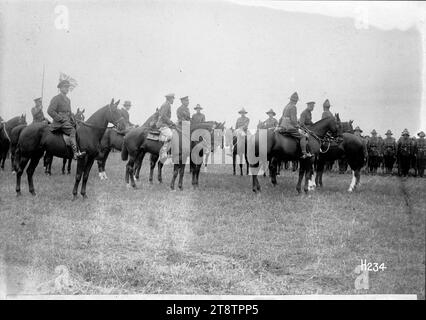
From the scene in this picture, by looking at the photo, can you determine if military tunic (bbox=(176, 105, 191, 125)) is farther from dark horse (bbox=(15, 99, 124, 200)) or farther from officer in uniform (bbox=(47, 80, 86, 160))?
officer in uniform (bbox=(47, 80, 86, 160))

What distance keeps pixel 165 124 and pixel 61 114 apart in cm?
356

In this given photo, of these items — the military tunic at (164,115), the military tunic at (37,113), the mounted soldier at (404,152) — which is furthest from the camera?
the mounted soldier at (404,152)

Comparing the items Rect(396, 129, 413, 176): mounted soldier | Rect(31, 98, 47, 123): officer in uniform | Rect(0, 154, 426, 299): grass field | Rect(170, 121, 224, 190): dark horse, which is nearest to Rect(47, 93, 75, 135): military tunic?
Rect(0, 154, 426, 299): grass field

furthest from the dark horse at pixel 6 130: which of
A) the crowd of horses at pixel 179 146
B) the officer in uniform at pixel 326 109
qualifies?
the officer in uniform at pixel 326 109

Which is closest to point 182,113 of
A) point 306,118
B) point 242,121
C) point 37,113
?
point 306,118

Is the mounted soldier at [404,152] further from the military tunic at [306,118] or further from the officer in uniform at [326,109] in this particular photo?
the military tunic at [306,118]

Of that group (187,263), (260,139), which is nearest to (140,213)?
(187,263)

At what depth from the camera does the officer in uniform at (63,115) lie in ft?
33.3

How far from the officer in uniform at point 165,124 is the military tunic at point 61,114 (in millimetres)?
A: 3184

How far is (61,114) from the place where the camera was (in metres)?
10.3

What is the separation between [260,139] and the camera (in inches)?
485

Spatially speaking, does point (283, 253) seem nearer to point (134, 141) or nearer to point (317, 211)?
point (317, 211)

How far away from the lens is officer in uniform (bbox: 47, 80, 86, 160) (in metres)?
10.2
